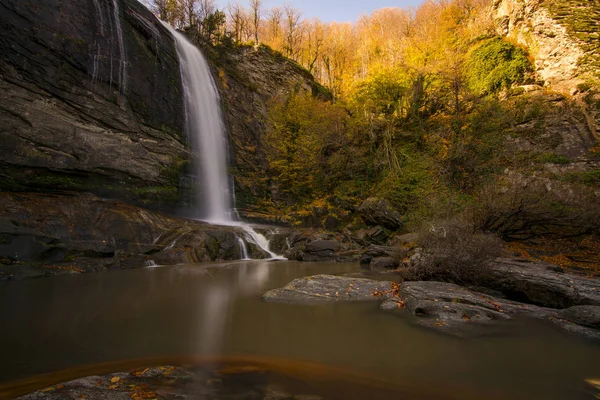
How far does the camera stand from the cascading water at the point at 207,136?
18.0 metres

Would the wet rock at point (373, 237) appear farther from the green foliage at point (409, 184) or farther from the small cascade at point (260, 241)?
the small cascade at point (260, 241)

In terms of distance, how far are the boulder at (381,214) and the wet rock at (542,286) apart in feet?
27.8

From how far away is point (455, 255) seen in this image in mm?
7273

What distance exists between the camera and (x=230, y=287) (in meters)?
7.94

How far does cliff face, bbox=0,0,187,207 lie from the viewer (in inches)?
459

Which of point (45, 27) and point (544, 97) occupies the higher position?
point (45, 27)

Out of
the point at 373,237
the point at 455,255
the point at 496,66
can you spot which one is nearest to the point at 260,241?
the point at 373,237

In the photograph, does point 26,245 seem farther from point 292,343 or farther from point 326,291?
point 292,343

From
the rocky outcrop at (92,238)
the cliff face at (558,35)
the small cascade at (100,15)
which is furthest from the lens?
the cliff face at (558,35)

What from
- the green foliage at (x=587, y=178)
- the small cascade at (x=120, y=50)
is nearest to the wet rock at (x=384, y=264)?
the green foliage at (x=587, y=178)

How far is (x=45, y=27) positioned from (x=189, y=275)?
12.4m

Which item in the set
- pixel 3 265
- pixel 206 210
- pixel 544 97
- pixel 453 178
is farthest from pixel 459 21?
pixel 3 265

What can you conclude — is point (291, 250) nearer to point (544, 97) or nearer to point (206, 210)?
point (206, 210)

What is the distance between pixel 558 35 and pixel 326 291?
23.0 meters
